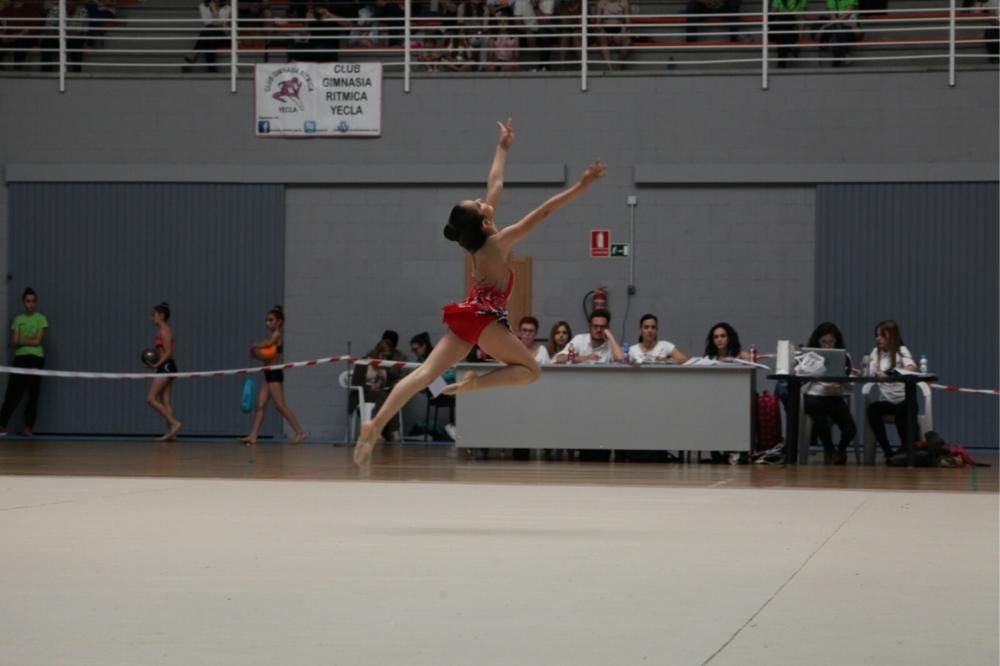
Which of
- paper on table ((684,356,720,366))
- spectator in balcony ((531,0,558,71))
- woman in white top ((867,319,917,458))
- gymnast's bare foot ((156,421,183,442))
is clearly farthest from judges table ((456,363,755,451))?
spectator in balcony ((531,0,558,71))

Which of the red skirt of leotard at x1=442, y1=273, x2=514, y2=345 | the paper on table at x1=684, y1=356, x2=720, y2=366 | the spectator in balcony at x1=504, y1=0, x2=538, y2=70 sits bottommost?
the paper on table at x1=684, y1=356, x2=720, y2=366

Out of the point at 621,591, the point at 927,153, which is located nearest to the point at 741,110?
the point at 927,153

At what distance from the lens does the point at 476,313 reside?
7465mm

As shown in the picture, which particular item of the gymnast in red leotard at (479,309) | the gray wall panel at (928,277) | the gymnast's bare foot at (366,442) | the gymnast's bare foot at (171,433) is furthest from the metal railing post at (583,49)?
the gymnast's bare foot at (366,442)

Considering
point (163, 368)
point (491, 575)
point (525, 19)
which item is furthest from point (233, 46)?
point (491, 575)

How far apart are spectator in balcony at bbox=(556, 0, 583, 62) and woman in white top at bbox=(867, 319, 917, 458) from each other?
21.2 ft

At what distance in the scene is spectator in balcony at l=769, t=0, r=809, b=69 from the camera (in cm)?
1801

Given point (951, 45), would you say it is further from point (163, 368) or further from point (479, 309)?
point (479, 309)

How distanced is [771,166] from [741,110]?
2.61 ft

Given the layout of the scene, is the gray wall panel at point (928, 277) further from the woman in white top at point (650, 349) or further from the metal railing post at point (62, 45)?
the metal railing post at point (62, 45)

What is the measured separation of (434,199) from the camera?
61.0 ft

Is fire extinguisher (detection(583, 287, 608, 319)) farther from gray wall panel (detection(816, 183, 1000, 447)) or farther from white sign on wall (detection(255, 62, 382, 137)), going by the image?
white sign on wall (detection(255, 62, 382, 137))

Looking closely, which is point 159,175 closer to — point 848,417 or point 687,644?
point 848,417

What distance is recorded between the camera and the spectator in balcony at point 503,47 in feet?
60.6
